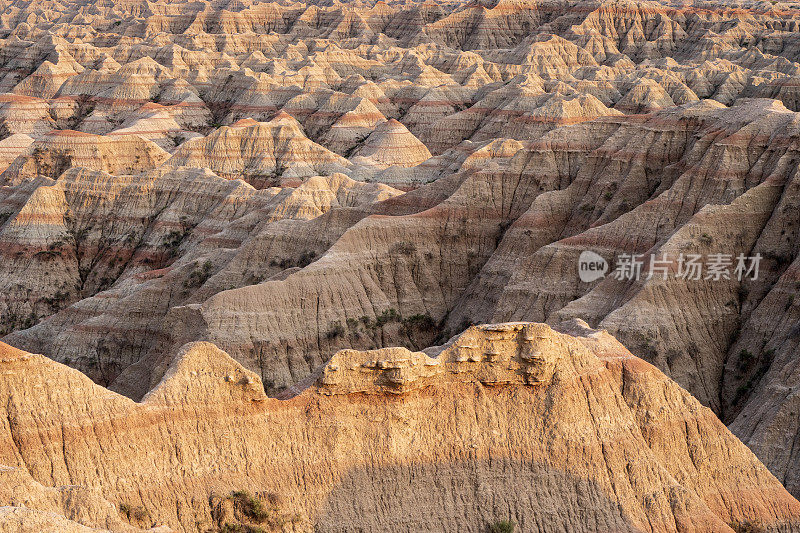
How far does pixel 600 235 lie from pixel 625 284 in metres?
5.81

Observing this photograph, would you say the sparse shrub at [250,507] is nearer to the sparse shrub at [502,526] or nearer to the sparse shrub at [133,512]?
the sparse shrub at [133,512]

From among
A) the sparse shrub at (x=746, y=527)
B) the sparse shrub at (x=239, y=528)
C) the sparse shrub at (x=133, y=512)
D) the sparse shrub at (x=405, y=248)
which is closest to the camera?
the sparse shrub at (x=133, y=512)

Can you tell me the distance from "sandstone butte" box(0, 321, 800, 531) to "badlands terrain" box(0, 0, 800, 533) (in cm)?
8

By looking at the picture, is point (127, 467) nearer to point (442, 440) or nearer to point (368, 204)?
point (442, 440)

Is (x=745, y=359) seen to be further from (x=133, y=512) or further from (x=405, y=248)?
(x=133, y=512)

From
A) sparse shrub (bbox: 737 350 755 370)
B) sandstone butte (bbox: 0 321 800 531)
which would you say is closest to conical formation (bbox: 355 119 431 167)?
sparse shrub (bbox: 737 350 755 370)

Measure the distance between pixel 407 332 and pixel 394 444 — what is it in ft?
118

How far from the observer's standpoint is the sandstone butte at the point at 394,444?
41.8 m

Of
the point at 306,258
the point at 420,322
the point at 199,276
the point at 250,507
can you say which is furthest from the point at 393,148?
the point at 250,507

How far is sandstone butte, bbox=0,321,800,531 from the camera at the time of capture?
41.8 m

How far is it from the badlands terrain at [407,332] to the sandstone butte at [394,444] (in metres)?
0.08

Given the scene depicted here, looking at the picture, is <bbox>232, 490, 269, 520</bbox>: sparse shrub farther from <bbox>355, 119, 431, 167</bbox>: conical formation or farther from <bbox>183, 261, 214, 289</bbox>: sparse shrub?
<bbox>355, 119, 431, 167</bbox>: conical formation

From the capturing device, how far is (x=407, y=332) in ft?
265

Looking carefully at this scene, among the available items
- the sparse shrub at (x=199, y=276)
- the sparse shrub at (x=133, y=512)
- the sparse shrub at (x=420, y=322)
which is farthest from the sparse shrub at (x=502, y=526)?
the sparse shrub at (x=199, y=276)
